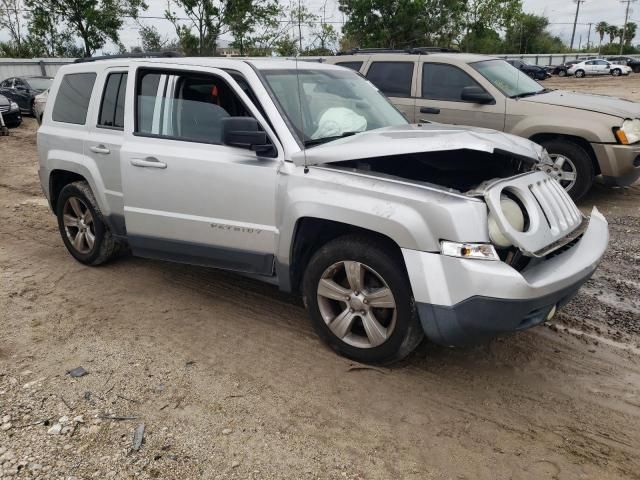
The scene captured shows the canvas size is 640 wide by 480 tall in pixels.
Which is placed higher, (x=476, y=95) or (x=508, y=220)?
(x=476, y=95)

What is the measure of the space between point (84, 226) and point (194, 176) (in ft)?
5.95

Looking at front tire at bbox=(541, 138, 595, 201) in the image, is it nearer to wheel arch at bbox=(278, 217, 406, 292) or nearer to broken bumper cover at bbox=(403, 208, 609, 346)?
broken bumper cover at bbox=(403, 208, 609, 346)

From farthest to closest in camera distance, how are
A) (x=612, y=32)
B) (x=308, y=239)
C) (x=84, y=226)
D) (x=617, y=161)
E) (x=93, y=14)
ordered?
(x=612, y=32)
(x=93, y=14)
(x=617, y=161)
(x=84, y=226)
(x=308, y=239)

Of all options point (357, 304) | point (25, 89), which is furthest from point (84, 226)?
point (25, 89)

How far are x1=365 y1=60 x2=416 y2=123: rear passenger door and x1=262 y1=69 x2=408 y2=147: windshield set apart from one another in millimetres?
3249

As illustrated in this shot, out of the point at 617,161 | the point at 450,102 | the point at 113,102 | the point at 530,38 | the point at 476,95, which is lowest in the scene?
the point at 617,161

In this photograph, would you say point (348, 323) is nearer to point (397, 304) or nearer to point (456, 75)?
point (397, 304)

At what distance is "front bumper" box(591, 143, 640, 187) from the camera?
676 cm

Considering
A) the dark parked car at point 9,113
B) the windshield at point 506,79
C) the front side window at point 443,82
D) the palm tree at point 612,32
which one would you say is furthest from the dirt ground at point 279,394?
the palm tree at point 612,32

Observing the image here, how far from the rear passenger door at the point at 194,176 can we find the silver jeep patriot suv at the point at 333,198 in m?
0.01

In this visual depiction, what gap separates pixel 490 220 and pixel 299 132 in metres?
1.43

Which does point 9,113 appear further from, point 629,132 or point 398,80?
point 629,132

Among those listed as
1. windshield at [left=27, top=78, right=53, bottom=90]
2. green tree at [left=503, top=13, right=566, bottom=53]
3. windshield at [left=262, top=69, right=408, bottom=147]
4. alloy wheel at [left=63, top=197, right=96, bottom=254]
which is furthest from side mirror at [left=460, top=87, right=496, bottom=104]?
green tree at [left=503, top=13, right=566, bottom=53]

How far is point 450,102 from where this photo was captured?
25.4 feet
